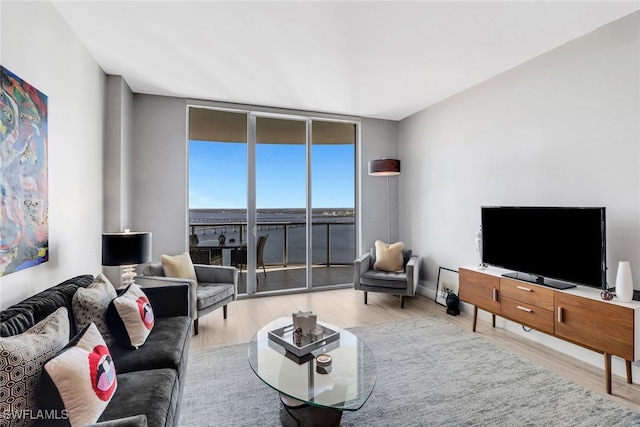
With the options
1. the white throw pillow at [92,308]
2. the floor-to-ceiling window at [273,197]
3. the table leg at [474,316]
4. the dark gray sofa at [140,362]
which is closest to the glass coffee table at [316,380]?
the dark gray sofa at [140,362]

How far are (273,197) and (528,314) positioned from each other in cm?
342

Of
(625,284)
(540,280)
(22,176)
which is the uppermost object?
(22,176)

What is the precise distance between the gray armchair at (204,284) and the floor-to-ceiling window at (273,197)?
2.90ft

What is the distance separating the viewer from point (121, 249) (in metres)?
2.76

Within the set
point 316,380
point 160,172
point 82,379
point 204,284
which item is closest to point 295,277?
point 204,284

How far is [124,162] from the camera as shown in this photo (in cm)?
357

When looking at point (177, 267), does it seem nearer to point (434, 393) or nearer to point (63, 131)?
point (63, 131)

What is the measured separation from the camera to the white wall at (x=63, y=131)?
185cm

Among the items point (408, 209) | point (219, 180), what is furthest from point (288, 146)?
point (408, 209)

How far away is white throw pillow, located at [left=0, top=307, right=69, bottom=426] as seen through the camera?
3.70ft

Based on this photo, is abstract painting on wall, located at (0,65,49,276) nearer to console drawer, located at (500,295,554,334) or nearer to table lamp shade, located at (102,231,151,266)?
table lamp shade, located at (102,231,151,266)

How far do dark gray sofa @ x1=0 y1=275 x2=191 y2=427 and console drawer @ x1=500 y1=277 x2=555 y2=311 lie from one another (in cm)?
283

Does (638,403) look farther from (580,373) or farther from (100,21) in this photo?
(100,21)

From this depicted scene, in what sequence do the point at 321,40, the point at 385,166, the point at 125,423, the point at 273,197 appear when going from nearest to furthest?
1. the point at 125,423
2. the point at 321,40
3. the point at 385,166
4. the point at 273,197
